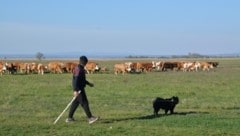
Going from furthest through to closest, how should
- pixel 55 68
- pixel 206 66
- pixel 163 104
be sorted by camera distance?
pixel 206 66 < pixel 55 68 < pixel 163 104

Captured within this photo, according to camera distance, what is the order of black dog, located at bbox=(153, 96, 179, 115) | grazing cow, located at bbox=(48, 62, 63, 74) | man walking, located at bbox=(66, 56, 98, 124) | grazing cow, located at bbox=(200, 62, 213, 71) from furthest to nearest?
grazing cow, located at bbox=(200, 62, 213, 71) → grazing cow, located at bbox=(48, 62, 63, 74) → black dog, located at bbox=(153, 96, 179, 115) → man walking, located at bbox=(66, 56, 98, 124)

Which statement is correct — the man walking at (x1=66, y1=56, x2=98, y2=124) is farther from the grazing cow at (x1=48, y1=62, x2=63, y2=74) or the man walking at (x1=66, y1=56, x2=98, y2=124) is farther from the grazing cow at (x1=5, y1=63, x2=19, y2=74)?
the grazing cow at (x1=48, y1=62, x2=63, y2=74)

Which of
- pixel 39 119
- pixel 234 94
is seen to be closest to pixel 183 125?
pixel 39 119

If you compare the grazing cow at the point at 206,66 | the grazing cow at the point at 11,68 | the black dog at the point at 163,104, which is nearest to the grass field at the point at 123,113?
the black dog at the point at 163,104

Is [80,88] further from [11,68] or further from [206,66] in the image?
[206,66]

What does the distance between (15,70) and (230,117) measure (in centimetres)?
4246

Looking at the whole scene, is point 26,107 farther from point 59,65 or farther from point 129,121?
point 59,65

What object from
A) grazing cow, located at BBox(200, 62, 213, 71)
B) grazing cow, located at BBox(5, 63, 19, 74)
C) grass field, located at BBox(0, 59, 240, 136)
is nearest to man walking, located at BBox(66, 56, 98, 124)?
grass field, located at BBox(0, 59, 240, 136)

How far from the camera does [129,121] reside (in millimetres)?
18109

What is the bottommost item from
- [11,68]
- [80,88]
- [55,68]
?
[55,68]

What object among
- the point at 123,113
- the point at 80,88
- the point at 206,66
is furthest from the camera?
the point at 206,66

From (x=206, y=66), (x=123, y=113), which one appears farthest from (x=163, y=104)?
(x=206, y=66)

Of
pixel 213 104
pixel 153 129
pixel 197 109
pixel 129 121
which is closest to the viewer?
pixel 153 129

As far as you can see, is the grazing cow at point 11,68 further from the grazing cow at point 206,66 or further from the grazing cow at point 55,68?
the grazing cow at point 206,66
